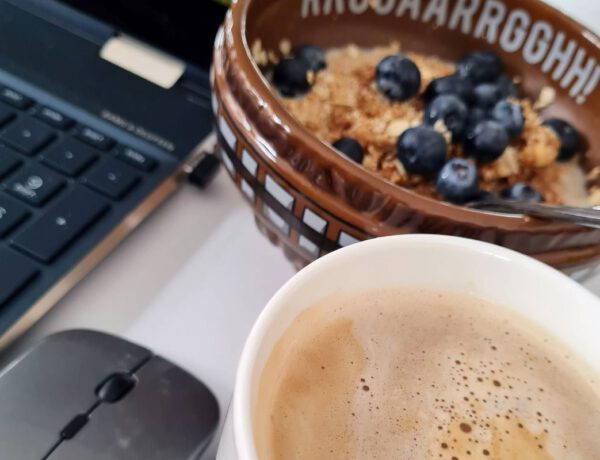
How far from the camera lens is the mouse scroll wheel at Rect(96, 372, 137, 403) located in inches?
13.5

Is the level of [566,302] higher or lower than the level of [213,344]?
higher

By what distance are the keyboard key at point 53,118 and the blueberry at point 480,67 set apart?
10.8 inches

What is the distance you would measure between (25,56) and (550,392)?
447 millimetres

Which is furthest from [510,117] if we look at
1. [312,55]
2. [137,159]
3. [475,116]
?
[137,159]

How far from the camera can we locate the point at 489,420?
27cm

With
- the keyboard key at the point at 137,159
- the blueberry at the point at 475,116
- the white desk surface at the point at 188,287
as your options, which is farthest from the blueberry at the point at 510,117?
the keyboard key at the point at 137,159

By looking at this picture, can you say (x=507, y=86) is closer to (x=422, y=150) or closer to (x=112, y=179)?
(x=422, y=150)

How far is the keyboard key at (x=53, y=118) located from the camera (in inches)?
18.3

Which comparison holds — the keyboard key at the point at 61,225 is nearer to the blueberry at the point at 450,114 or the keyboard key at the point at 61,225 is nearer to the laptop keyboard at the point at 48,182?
the laptop keyboard at the point at 48,182

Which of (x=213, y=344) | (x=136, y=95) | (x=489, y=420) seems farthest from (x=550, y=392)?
(x=136, y=95)

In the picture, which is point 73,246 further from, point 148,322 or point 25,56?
point 25,56

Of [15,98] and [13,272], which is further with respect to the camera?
[15,98]

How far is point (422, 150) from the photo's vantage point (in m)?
0.37

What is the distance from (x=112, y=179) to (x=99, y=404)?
0.16 m
